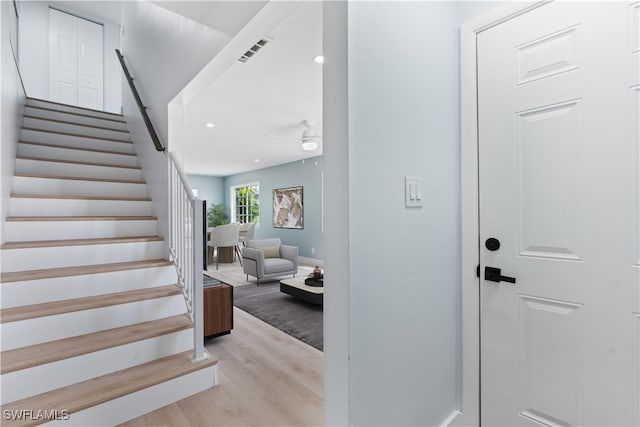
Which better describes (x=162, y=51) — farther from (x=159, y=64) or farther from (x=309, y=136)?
(x=309, y=136)

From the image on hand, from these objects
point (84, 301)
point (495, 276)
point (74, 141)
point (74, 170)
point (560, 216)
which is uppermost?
point (74, 141)

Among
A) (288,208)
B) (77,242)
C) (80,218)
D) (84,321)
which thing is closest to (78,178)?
(80,218)

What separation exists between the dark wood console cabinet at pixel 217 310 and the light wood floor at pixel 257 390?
4.8 inches

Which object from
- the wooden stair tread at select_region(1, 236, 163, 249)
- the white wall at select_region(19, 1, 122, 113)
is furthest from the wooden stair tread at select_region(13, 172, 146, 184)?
the white wall at select_region(19, 1, 122, 113)

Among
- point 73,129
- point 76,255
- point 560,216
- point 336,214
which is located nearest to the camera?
point 336,214

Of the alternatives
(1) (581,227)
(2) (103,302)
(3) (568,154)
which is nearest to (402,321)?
(1) (581,227)

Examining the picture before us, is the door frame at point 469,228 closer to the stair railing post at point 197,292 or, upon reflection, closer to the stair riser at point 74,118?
the stair railing post at point 197,292

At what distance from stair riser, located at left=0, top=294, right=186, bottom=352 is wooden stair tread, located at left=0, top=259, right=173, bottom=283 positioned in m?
0.32

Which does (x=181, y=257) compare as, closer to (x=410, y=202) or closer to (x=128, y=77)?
(x=410, y=202)

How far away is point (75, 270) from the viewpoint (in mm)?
2205

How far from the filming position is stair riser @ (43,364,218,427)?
1580 millimetres

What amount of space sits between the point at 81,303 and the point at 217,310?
104 centimetres

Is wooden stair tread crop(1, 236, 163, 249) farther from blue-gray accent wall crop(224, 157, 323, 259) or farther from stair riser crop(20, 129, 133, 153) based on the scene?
blue-gray accent wall crop(224, 157, 323, 259)

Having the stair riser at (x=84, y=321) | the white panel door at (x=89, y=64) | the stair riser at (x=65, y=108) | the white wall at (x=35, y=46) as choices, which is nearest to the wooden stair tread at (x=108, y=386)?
the stair riser at (x=84, y=321)
